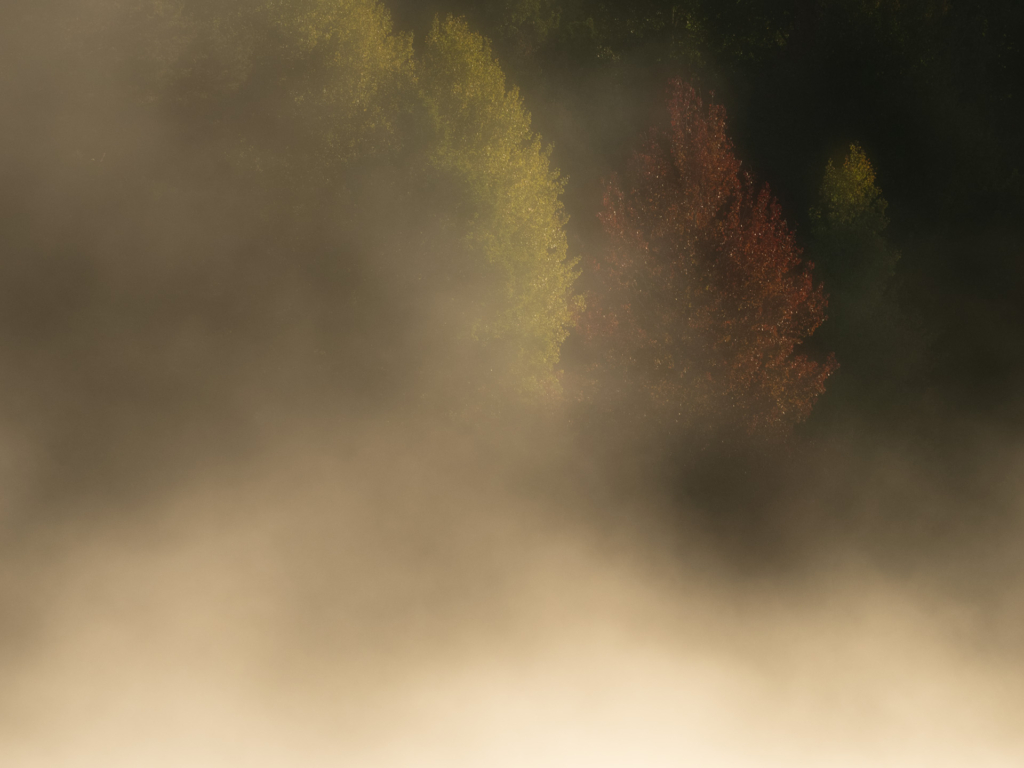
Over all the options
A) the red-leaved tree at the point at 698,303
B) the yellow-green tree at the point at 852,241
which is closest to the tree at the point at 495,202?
the red-leaved tree at the point at 698,303

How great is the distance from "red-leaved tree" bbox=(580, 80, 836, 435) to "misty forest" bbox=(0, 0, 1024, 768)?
0.28 feet

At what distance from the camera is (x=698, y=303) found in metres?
23.4

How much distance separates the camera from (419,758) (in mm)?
14156

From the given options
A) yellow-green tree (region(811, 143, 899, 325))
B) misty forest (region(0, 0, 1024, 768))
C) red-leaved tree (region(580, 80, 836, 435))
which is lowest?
misty forest (region(0, 0, 1024, 768))

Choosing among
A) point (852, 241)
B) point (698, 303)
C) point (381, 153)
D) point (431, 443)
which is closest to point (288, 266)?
point (381, 153)

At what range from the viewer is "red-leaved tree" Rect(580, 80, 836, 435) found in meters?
23.4

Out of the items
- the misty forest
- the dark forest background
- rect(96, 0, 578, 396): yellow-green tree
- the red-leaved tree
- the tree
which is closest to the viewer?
the misty forest

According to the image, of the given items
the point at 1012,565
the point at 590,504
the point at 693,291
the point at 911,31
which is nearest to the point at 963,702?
the point at 1012,565

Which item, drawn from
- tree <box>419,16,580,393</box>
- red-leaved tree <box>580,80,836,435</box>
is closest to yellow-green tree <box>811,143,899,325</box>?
red-leaved tree <box>580,80,836,435</box>

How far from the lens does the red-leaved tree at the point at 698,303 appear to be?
23.4 m

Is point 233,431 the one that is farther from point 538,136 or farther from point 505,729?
point 538,136

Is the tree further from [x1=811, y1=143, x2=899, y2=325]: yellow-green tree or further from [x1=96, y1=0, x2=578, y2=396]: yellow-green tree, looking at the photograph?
[x1=811, y1=143, x2=899, y2=325]: yellow-green tree

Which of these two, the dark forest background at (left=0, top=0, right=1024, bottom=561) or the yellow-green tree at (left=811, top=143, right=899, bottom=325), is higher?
the yellow-green tree at (left=811, top=143, right=899, bottom=325)

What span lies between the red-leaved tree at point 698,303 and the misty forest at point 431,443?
0.28 ft
